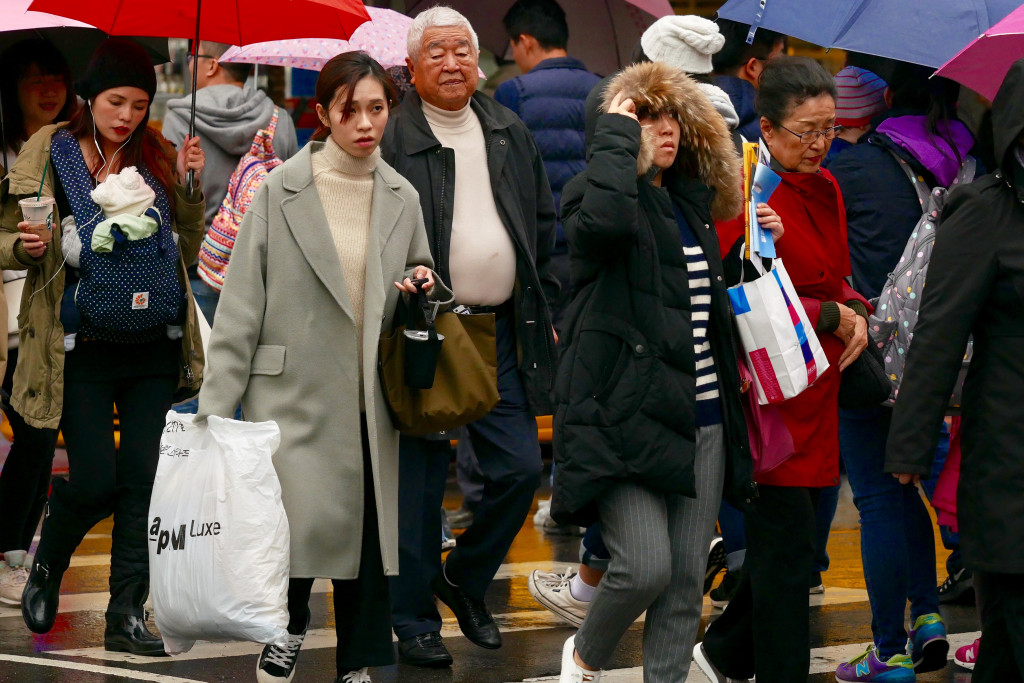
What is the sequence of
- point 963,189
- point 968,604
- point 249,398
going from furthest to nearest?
point 968,604 < point 249,398 < point 963,189

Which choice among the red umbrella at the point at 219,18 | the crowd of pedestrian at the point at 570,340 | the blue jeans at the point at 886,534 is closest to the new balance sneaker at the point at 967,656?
the crowd of pedestrian at the point at 570,340

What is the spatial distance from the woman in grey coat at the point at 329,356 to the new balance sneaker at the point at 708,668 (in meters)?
1.10

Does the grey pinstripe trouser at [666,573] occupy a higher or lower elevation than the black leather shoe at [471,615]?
higher

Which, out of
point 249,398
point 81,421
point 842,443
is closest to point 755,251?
point 842,443

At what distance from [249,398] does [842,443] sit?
240cm

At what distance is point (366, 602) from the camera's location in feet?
18.0

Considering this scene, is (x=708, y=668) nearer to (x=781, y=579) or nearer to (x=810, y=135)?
(x=781, y=579)

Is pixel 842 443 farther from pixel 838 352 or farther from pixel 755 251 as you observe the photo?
pixel 755 251

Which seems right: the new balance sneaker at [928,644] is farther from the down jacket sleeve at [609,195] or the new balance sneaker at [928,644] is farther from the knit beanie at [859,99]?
the down jacket sleeve at [609,195]

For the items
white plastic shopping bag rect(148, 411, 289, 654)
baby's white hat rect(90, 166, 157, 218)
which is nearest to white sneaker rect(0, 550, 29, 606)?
baby's white hat rect(90, 166, 157, 218)

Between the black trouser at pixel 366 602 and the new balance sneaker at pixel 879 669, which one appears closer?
the black trouser at pixel 366 602

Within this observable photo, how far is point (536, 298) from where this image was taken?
6.54 metres

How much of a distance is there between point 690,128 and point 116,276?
93.2 inches

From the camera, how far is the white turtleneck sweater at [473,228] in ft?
20.9
